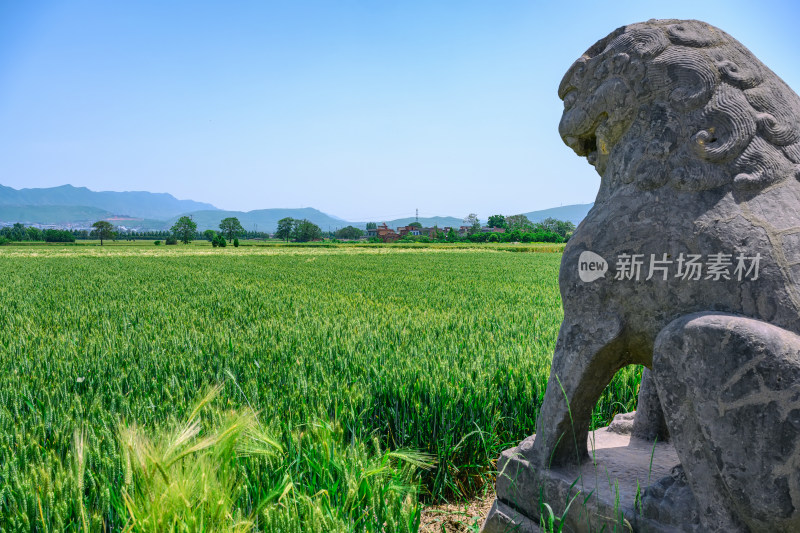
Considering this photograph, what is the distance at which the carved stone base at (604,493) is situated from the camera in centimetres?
172

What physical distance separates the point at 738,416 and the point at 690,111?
1.04m

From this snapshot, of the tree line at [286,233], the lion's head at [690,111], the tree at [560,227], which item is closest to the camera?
the lion's head at [690,111]

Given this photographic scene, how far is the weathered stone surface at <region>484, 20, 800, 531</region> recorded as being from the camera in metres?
1.44

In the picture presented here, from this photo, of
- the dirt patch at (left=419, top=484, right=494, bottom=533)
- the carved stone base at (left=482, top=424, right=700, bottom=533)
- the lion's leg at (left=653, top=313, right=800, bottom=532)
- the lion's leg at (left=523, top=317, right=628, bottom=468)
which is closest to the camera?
the lion's leg at (left=653, top=313, right=800, bottom=532)

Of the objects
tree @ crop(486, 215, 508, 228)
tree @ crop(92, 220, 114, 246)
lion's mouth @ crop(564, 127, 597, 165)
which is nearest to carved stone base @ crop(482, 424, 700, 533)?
lion's mouth @ crop(564, 127, 597, 165)

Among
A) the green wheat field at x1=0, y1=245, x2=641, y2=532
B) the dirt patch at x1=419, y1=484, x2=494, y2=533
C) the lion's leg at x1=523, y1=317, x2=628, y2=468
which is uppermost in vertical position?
the lion's leg at x1=523, y1=317, x2=628, y2=468

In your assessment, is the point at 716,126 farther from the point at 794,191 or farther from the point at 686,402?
the point at 686,402

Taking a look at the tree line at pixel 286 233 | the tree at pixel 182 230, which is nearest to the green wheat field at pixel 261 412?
the tree line at pixel 286 233

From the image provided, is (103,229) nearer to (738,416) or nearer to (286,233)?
(286,233)

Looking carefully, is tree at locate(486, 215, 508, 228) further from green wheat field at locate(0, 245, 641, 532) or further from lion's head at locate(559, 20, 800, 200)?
lion's head at locate(559, 20, 800, 200)

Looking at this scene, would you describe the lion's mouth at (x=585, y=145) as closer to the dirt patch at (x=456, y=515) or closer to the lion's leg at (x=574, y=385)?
the lion's leg at (x=574, y=385)

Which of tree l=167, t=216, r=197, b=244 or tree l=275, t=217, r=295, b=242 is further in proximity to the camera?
tree l=275, t=217, r=295, b=242

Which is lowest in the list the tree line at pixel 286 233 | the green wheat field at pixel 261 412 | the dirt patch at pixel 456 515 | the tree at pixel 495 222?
the dirt patch at pixel 456 515

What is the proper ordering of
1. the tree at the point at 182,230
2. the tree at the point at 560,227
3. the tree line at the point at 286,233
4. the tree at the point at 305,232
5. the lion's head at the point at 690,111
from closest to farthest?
the lion's head at the point at 690,111 → the tree line at the point at 286,233 → the tree at the point at 560,227 → the tree at the point at 305,232 → the tree at the point at 182,230
